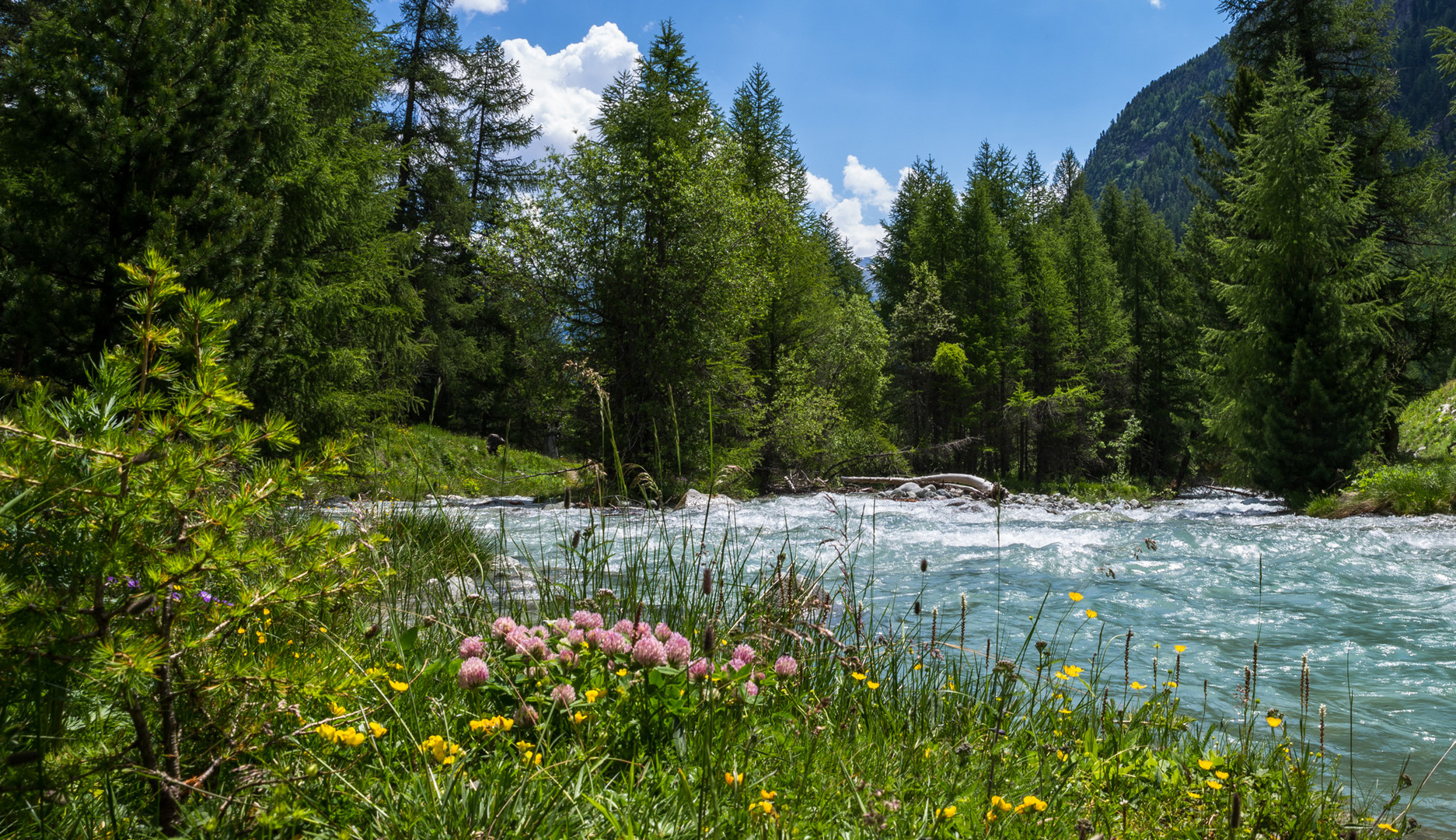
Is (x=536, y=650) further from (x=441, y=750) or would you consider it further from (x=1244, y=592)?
(x=1244, y=592)

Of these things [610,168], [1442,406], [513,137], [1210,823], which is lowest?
[1210,823]

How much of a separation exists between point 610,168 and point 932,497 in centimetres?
937

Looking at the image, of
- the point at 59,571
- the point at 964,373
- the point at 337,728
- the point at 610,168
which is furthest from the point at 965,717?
the point at 964,373

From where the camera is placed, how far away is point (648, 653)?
1803mm

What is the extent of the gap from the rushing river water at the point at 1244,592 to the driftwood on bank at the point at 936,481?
19.3ft

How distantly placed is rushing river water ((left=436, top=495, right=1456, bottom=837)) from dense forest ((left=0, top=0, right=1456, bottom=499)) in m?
2.58

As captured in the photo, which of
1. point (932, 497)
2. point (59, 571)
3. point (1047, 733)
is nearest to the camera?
point (59, 571)

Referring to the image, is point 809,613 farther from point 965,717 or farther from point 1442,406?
point 1442,406

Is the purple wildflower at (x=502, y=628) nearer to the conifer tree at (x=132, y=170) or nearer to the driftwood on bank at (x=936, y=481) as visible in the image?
the conifer tree at (x=132, y=170)

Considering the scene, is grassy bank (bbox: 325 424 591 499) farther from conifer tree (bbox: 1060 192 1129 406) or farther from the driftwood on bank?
conifer tree (bbox: 1060 192 1129 406)

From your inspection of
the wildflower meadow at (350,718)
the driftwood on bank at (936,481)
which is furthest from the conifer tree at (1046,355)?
the wildflower meadow at (350,718)

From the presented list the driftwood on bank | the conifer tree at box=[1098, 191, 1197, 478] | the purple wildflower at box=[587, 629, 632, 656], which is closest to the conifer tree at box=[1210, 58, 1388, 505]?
the driftwood on bank

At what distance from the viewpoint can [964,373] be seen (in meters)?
25.7

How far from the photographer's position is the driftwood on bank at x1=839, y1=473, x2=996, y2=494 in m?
16.8
